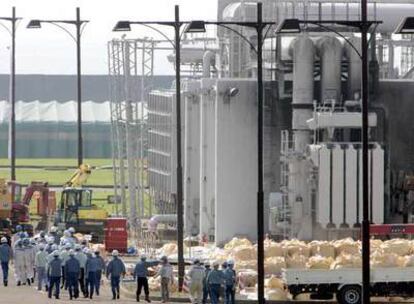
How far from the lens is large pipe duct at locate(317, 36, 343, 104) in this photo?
58.7 meters

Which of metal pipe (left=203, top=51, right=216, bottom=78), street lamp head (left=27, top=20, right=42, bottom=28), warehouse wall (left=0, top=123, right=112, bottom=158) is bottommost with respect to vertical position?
warehouse wall (left=0, top=123, right=112, bottom=158)

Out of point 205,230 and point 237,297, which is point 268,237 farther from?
point 237,297

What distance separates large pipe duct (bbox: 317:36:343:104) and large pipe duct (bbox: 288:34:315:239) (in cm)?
60

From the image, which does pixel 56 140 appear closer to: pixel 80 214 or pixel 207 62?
pixel 207 62

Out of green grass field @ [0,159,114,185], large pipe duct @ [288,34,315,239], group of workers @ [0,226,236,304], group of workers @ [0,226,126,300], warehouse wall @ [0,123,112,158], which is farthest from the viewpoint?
warehouse wall @ [0,123,112,158]

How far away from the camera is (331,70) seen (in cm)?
5878

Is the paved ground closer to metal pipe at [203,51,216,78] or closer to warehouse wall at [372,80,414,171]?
warehouse wall at [372,80,414,171]

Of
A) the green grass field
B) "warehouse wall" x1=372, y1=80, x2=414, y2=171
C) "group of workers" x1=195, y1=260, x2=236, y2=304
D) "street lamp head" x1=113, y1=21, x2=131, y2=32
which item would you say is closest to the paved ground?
"group of workers" x1=195, y1=260, x2=236, y2=304

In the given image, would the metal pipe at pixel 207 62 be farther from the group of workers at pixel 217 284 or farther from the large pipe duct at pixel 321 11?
the group of workers at pixel 217 284

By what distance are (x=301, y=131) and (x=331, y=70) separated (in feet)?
8.23

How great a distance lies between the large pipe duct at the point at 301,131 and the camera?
57406 millimetres

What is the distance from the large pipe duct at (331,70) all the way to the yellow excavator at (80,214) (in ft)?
32.3

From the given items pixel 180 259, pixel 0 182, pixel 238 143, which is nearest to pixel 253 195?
pixel 238 143

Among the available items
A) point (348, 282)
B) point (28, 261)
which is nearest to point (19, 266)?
point (28, 261)
